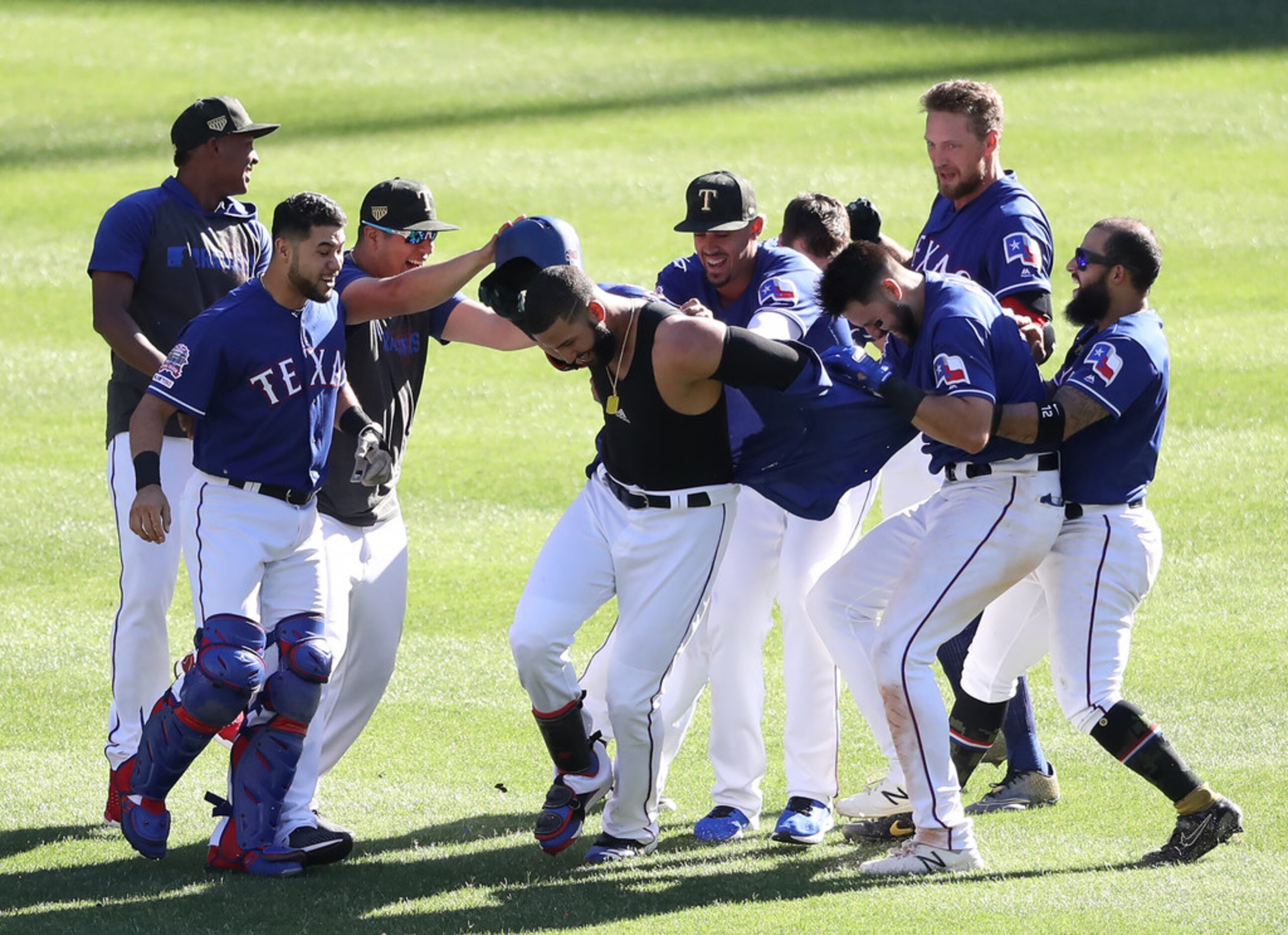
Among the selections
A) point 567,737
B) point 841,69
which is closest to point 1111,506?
point 567,737

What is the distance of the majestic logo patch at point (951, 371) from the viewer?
5598 mm

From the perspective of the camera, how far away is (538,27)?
2358cm

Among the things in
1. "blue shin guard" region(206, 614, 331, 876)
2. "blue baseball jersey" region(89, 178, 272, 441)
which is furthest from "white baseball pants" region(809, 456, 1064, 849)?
"blue baseball jersey" region(89, 178, 272, 441)

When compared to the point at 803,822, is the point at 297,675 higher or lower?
higher

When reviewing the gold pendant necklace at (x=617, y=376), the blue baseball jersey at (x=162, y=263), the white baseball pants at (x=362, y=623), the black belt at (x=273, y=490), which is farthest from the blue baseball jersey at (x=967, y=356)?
the blue baseball jersey at (x=162, y=263)

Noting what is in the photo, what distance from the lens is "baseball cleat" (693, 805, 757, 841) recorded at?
6262mm

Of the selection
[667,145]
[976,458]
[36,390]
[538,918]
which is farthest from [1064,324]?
[538,918]

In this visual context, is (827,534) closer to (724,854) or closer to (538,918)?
(724,854)

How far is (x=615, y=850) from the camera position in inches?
237

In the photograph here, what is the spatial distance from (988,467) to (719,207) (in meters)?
1.42

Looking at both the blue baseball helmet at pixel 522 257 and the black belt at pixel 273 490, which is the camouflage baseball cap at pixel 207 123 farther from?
the black belt at pixel 273 490

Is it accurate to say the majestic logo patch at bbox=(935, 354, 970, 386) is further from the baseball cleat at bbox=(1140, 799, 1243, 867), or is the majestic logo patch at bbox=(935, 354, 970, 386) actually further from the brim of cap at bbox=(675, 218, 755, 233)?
the baseball cleat at bbox=(1140, 799, 1243, 867)

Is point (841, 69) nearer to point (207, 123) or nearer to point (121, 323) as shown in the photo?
point (207, 123)

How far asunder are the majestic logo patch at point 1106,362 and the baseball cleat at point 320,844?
2842mm
